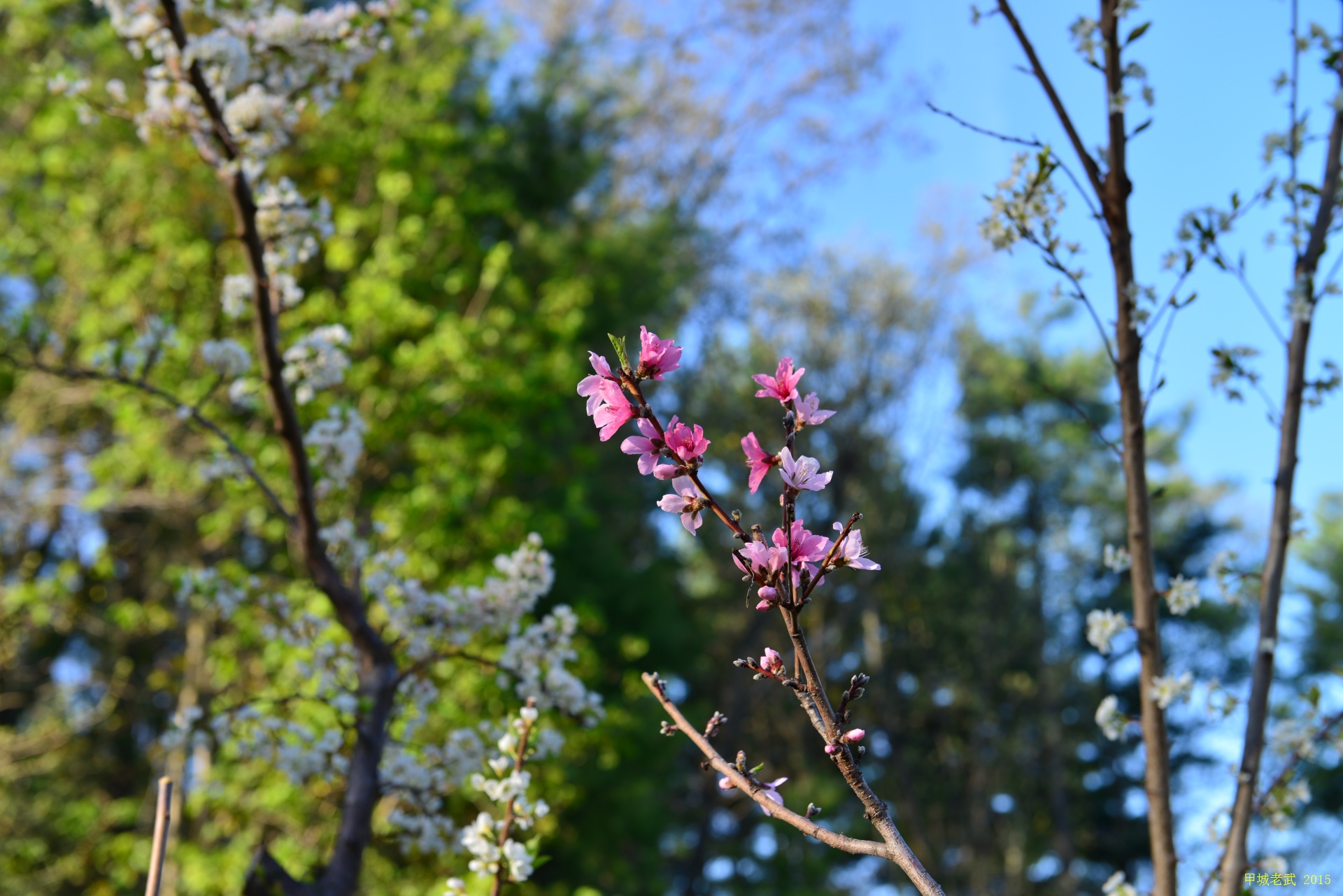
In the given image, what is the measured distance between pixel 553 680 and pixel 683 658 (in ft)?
27.2

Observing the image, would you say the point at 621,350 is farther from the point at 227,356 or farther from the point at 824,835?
the point at 227,356

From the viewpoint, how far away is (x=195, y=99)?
276cm

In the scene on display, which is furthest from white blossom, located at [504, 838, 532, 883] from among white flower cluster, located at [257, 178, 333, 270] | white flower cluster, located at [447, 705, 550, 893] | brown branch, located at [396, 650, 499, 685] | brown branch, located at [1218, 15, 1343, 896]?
white flower cluster, located at [257, 178, 333, 270]

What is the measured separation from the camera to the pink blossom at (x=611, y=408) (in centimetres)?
114

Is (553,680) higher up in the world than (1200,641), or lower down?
lower down

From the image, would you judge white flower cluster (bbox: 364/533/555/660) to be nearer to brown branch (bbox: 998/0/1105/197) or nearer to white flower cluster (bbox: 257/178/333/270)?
white flower cluster (bbox: 257/178/333/270)

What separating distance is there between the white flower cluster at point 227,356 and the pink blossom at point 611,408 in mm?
2216

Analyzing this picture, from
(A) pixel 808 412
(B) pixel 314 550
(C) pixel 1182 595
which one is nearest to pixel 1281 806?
(C) pixel 1182 595

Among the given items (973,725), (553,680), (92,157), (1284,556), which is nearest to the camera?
(1284,556)

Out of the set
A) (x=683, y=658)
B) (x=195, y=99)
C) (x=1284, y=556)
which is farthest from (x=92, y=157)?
(x=1284, y=556)

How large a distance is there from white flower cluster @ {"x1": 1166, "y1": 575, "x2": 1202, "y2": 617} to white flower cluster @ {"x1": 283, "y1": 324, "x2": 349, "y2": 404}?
7.37ft

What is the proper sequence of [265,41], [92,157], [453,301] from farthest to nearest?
[453,301]
[92,157]
[265,41]

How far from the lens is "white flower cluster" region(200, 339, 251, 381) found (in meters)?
3.03

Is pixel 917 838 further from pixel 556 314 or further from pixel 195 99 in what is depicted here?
pixel 195 99
